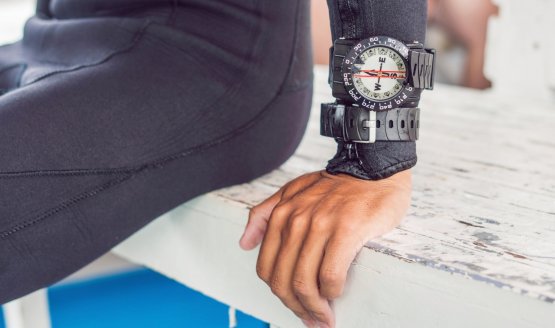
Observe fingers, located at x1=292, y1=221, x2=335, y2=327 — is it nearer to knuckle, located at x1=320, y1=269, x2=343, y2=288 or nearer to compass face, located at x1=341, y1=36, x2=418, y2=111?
knuckle, located at x1=320, y1=269, x2=343, y2=288

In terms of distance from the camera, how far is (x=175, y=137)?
0.84 meters

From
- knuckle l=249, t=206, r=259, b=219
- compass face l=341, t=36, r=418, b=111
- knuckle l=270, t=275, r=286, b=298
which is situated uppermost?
compass face l=341, t=36, r=418, b=111

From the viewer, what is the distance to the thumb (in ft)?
2.55

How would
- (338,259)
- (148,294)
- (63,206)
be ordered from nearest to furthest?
(338,259) < (63,206) < (148,294)

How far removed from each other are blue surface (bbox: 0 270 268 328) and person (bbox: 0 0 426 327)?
13.7 inches

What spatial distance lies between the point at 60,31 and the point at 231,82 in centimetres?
27

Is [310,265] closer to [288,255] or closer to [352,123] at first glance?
[288,255]

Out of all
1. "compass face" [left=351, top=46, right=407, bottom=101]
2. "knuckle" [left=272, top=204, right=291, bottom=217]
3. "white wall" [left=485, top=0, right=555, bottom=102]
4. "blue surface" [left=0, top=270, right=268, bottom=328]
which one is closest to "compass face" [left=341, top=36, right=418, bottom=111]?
"compass face" [left=351, top=46, right=407, bottom=101]

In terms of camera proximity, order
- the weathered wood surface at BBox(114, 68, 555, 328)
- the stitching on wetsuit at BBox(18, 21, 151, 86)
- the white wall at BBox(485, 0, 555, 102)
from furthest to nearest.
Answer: the white wall at BBox(485, 0, 555, 102)
the stitching on wetsuit at BBox(18, 21, 151, 86)
the weathered wood surface at BBox(114, 68, 555, 328)

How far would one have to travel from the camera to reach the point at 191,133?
0.85m

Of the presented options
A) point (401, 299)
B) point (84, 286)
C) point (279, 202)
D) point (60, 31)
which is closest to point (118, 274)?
point (84, 286)

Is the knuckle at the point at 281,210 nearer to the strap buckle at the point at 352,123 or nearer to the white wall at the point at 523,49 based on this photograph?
the strap buckle at the point at 352,123

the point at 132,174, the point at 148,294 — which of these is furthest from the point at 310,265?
the point at 148,294

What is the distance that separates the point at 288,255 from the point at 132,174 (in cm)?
24
